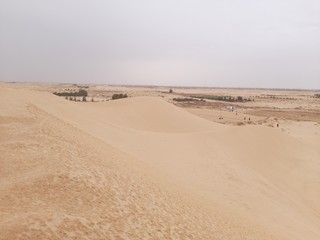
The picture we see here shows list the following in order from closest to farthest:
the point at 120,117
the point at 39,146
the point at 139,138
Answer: the point at 39,146 → the point at 139,138 → the point at 120,117

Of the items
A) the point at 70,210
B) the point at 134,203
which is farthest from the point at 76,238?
the point at 134,203

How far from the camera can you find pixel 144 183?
932cm

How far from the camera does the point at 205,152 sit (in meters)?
18.5

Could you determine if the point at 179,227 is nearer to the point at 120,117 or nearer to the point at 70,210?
the point at 70,210

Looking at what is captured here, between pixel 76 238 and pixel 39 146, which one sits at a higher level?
pixel 39 146

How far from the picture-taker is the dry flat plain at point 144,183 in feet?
21.4

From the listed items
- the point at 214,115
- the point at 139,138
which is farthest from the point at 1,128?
the point at 214,115

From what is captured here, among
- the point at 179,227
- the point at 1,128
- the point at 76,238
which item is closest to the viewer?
the point at 76,238

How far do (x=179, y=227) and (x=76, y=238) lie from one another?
98.8 inches

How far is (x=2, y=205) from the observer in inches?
252

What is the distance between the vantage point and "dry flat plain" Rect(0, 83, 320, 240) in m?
6.51

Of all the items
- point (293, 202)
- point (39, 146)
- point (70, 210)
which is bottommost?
point (293, 202)

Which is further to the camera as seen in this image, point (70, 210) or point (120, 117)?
point (120, 117)

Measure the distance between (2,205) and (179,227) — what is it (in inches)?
142
